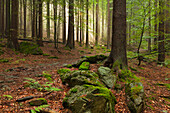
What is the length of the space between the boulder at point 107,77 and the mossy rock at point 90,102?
1.31m

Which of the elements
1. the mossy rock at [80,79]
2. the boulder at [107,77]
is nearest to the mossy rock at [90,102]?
the mossy rock at [80,79]

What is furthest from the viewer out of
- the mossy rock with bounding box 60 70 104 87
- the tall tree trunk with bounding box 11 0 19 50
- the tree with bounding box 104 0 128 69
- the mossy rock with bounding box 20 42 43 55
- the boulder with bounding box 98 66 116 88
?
the mossy rock with bounding box 20 42 43 55

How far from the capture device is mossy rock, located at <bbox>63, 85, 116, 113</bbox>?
3.41 metres

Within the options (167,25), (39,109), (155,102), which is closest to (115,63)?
(155,102)

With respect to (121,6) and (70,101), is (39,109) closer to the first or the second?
(70,101)

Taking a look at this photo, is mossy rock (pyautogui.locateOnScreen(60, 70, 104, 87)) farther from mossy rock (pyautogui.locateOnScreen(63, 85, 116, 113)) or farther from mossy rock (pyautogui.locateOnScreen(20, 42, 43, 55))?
mossy rock (pyautogui.locateOnScreen(20, 42, 43, 55))

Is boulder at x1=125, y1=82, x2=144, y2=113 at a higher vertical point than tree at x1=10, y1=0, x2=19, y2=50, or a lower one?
lower

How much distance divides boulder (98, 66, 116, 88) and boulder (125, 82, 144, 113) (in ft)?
2.38

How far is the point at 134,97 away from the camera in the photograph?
432 centimetres

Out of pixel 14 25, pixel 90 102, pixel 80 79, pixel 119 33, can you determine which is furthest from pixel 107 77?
pixel 14 25

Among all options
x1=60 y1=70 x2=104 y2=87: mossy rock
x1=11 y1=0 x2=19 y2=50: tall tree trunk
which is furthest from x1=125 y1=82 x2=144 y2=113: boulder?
x1=11 y1=0 x2=19 y2=50: tall tree trunk

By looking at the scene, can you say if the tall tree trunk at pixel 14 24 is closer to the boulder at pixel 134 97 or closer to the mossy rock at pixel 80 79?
the mossy rock at pixel 80 79

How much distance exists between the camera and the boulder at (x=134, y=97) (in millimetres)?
4059

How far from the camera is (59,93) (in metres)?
4.49
